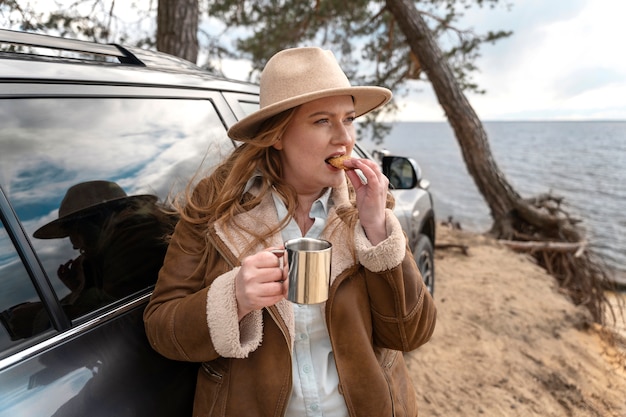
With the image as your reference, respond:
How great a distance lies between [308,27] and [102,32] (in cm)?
473

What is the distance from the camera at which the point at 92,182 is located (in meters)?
1.36

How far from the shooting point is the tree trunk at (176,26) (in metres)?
5.13

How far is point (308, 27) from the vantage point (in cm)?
945

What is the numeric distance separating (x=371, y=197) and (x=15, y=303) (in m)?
1.00

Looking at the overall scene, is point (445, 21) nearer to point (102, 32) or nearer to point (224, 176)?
point (102, 32)

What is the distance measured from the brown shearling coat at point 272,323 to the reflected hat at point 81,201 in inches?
9.3

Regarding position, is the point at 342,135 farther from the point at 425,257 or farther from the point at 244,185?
the point at 425,257

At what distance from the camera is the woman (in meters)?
1.30

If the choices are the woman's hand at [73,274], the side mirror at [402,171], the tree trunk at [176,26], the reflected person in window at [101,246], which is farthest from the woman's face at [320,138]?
the tree trunk at [176,26]

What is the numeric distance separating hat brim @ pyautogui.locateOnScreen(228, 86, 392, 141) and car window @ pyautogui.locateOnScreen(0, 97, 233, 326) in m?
0.33

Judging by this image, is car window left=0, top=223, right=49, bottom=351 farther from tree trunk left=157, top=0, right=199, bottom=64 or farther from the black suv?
tree trunk left=157, top=0, right=199, bottom=64

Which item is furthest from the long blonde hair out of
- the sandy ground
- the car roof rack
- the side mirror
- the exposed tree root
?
the exposed tree root

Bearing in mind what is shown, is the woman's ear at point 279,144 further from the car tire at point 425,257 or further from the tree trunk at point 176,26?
the tree trunk at point 176,26

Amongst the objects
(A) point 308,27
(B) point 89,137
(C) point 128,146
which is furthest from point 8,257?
(A) point 308,27
